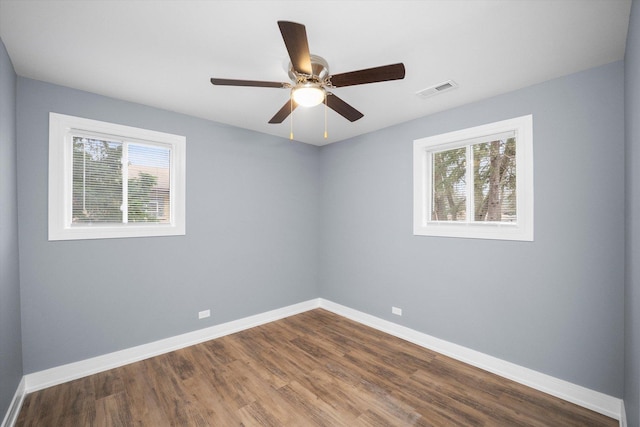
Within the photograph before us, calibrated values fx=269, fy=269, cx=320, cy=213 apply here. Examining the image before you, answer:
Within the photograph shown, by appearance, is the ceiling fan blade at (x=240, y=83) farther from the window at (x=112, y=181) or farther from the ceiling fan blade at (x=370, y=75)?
the window at (x=112, y=181)

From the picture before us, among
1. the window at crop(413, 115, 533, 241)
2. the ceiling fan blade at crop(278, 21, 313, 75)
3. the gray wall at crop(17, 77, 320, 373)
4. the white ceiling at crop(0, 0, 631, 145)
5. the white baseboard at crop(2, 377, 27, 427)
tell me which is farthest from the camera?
the window at crop(413, 115, 533, 241)

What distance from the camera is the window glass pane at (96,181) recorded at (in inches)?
100

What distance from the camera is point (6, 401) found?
1.80 metres

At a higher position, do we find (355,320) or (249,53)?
(249,53)

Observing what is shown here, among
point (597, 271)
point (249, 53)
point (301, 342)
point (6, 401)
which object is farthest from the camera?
point (301, 342)

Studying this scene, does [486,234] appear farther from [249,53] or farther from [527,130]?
[249,53]

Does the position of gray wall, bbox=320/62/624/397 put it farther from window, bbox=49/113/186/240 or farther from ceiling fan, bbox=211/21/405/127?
window, bbox=49/113/186/240

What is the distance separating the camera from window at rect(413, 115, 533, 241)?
242 centimetres

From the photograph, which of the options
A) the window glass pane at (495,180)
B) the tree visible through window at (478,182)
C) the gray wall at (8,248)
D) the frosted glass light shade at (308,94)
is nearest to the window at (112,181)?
the gray wall at (8,248)

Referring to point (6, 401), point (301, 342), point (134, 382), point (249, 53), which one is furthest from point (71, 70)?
point (301, 342)

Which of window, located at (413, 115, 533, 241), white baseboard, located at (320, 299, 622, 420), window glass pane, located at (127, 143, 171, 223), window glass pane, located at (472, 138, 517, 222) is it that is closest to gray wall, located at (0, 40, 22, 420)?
window glass pane, located at (127, 143, 171, 223)

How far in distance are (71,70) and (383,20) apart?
2.44m

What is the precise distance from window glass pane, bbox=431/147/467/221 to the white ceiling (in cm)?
68

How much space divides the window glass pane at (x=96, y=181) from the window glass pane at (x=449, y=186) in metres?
3.45
